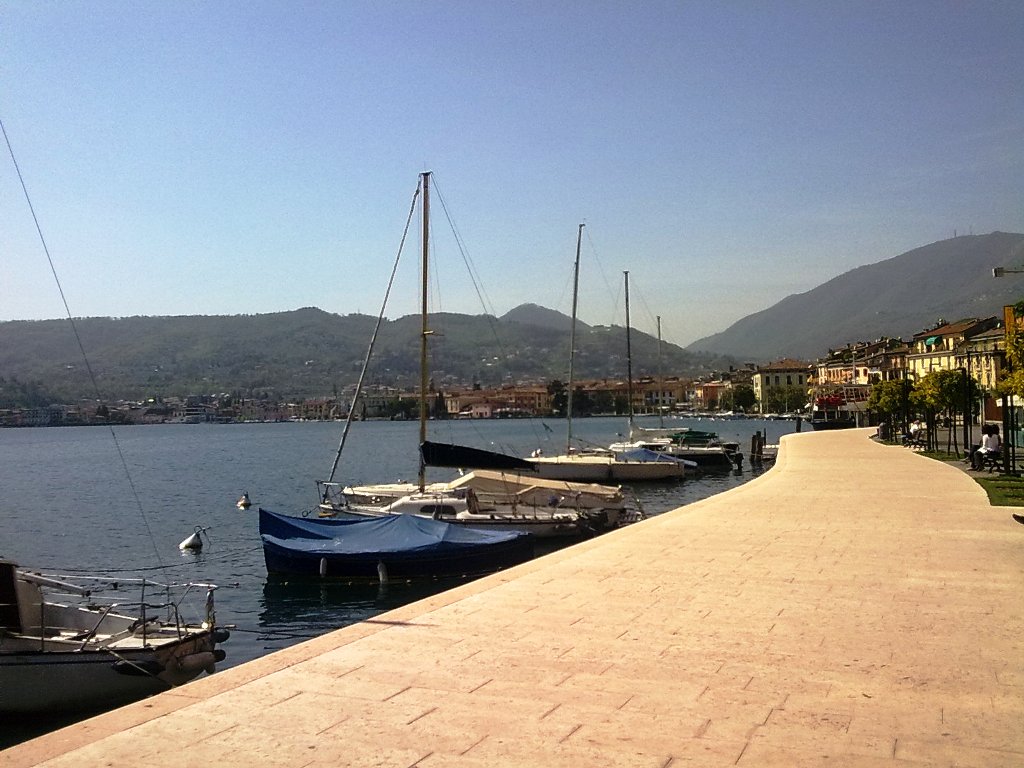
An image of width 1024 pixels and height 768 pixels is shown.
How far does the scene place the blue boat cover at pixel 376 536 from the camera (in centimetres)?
2123

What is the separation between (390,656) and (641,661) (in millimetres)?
2130

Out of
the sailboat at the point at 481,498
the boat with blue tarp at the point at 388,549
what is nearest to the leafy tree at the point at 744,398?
the sailboat at the point at 481,498

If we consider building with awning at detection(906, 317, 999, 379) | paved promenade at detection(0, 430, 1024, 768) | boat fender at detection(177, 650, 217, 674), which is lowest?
boat fender at detection(177, 650, 217, 674)

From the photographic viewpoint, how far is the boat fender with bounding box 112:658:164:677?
12.1 metres

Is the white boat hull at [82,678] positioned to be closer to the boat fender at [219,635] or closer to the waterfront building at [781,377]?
the boat fender at [219,635]

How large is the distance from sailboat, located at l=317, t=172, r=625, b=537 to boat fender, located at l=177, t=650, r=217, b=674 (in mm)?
13565

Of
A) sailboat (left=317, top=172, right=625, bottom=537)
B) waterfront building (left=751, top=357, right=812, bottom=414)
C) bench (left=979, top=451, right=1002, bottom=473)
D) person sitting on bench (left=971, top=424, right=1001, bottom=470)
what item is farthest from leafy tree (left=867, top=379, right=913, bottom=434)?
waterfront building (left=751, top=357, right=812, bottom=414)

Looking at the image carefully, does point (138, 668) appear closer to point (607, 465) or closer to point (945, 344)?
point (607, 465)

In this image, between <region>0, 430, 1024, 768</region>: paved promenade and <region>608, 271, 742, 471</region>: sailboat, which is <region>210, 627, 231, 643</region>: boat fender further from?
<region>608, 271, 742, 471</region>: sailboat

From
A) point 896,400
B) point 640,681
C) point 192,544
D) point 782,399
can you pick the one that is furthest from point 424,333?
point 782,399

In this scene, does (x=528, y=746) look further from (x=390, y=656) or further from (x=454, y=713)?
(x=390, y=656)

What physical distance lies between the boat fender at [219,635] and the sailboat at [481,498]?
12823 mm

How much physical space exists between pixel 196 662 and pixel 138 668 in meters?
0.80

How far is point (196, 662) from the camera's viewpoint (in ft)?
41.9
